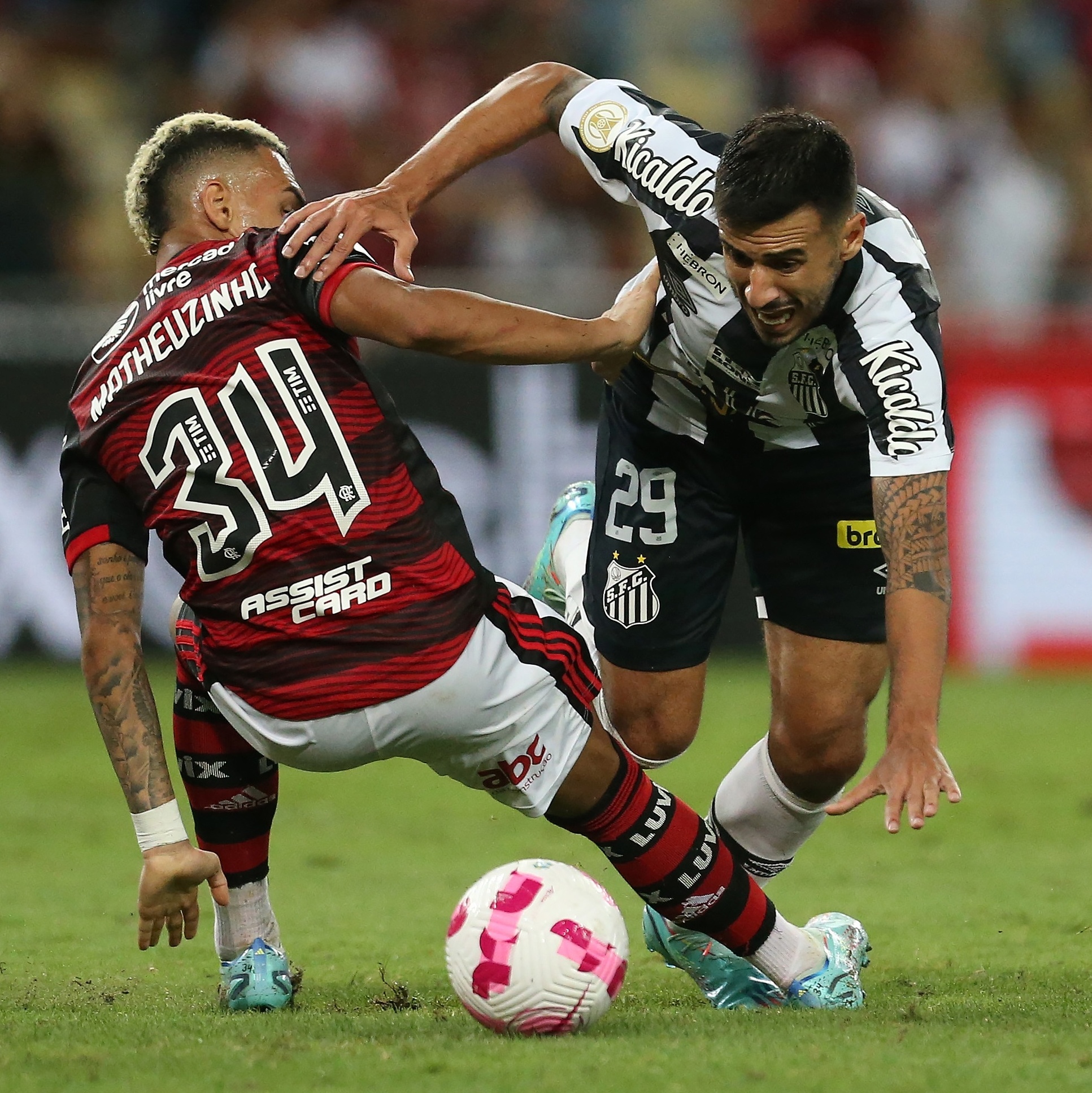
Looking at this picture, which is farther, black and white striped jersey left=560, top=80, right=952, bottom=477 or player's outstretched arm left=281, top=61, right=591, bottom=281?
black and white striped jersey left=560, top=80, right=952, bottom=477

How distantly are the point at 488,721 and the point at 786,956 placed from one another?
3.32ft

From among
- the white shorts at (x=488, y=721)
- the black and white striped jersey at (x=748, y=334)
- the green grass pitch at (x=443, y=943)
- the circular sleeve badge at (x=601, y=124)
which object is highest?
the circular sleeve badge at (x=601, y=124)

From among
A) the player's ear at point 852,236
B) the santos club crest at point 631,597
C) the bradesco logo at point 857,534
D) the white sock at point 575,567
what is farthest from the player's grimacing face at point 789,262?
the white sock at point 575,567

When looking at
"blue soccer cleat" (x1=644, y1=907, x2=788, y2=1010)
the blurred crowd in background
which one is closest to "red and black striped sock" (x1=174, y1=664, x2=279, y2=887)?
"blue soccer cleat" (x1=644, y1=907, x2=788, y2=1010)

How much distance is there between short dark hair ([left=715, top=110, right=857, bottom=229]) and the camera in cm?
391

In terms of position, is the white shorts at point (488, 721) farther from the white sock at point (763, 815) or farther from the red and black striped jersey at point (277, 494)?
the white sock at point (763, 815)

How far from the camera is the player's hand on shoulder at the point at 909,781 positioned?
11.4 feet

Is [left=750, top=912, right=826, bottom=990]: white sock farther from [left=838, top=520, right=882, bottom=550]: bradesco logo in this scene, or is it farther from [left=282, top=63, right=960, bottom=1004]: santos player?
[left=838, top=520, right=882, bottom=550]: bradesco logo

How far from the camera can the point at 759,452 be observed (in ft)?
16.2

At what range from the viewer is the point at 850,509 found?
193 inches

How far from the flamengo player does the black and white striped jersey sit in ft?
1.70

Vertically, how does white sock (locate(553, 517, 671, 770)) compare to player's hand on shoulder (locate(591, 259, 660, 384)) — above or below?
below

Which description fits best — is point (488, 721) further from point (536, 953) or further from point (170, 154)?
point (170, 154)

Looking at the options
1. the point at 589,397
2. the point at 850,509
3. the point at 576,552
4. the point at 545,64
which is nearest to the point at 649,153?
the point at 545,64
